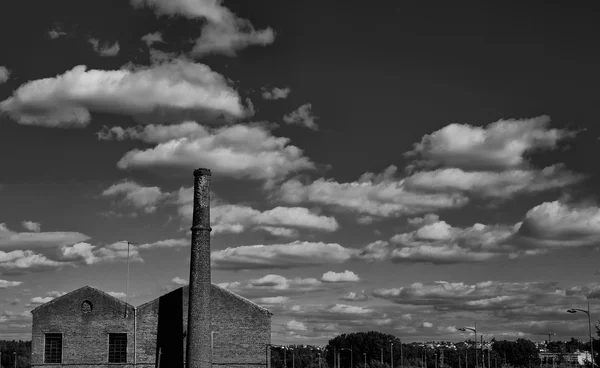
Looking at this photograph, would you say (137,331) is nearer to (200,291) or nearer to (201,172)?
(200,291)

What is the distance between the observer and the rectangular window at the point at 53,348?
4778 cm

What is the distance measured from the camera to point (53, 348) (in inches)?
1889

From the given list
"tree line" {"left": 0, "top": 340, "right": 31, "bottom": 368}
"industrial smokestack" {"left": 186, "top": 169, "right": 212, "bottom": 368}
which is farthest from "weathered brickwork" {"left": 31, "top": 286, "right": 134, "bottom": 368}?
"tree line" {"left": 0, "top": 340, "right": 31, "bottom": 368}

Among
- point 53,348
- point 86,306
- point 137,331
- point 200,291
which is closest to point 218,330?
point 200,291

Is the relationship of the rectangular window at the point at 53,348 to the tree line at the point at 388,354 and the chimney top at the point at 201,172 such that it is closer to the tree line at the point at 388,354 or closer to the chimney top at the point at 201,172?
the chimney top at the point at 201,172

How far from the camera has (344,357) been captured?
138 metres

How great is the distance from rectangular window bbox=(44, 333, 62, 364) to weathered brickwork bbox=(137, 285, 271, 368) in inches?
231

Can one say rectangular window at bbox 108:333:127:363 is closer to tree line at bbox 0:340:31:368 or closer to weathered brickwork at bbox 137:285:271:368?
weathered brickwork at bbox 137:285:271:368

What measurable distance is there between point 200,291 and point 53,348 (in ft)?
41.5

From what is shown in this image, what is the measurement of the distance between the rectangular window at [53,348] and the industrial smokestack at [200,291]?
10.8 metres

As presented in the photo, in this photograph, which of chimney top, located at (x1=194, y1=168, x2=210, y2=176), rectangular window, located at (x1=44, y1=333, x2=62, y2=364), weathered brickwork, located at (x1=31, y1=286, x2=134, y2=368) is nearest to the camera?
chimney top, located at (x1=194, y1=168, x2=210, y2=176)

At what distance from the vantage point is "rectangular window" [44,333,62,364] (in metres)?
47.8

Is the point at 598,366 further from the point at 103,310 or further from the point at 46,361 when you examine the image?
the point at 46,361

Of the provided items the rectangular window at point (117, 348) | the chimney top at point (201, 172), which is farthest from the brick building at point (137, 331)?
the chimney top at point (201, 172)
